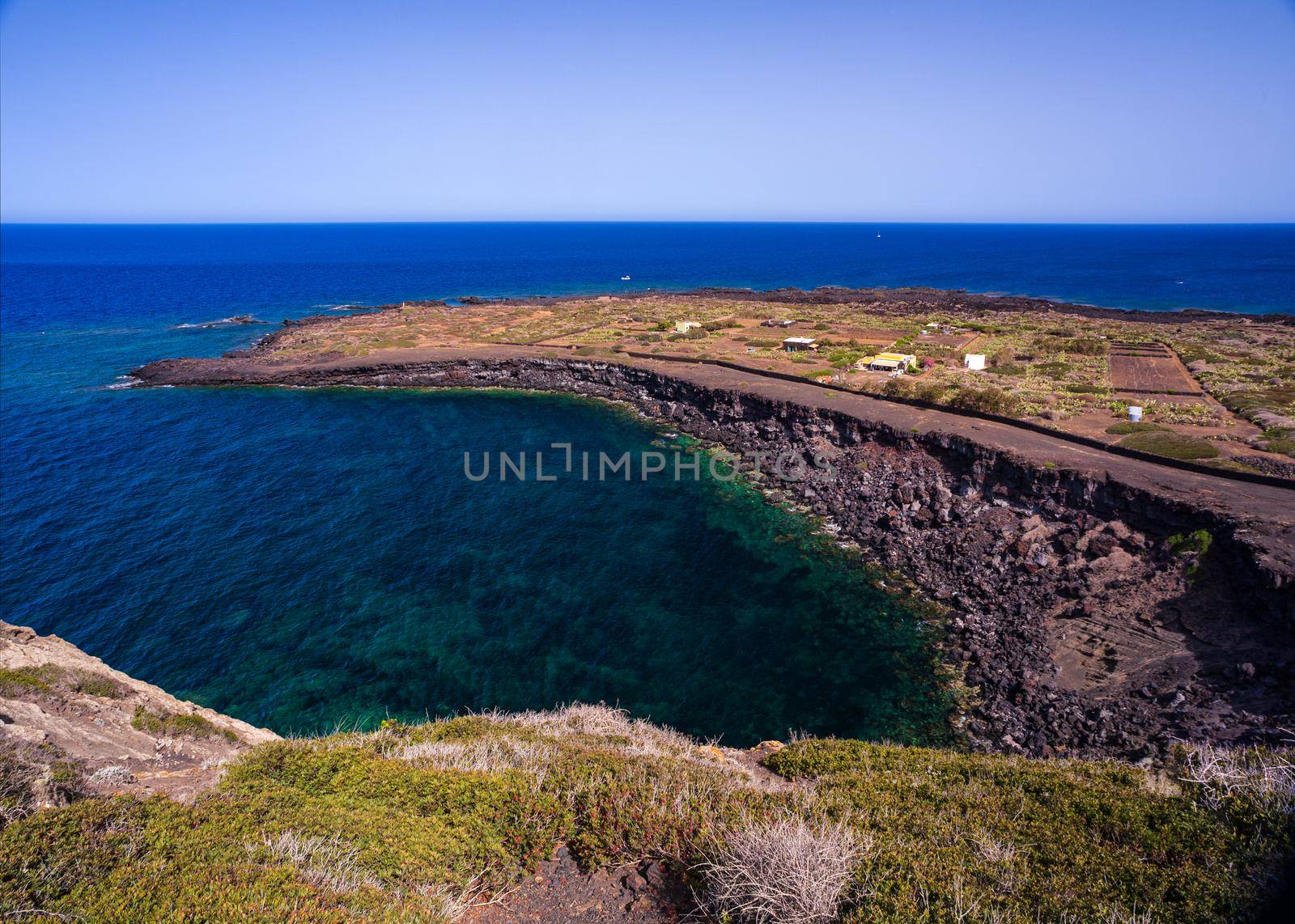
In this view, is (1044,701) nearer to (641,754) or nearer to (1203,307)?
(641,754)

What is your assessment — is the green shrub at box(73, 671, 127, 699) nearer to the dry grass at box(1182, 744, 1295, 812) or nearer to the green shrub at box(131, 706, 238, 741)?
the green shrub at box(131, 706, 238, 741)

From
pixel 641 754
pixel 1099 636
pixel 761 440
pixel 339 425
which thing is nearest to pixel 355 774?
pixel 641 754

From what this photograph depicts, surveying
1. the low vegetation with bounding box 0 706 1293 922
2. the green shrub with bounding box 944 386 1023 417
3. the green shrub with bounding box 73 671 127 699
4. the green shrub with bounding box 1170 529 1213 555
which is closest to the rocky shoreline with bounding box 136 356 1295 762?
the green shrub with bounding box 1170 529 1213 555

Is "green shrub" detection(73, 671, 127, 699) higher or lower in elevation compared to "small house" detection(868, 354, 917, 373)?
lower

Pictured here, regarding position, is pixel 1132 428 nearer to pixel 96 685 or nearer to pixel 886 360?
pixel 886 360

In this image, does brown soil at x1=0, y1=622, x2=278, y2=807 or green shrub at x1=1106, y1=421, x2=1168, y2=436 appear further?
green shrub at x1=1106, y1=421, x2=1168, y2=436

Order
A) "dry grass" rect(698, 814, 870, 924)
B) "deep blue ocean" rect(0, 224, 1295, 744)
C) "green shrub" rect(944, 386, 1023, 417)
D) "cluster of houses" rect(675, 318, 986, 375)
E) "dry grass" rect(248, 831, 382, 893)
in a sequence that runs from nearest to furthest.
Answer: "dry grass" rect(698, 814, 870, 924), "dry grass" rect(248, 831, 382, 893), "deep blue ocean" rect(0, 224, 1295, 744), "green shrub" rect(944, 386, 1023, 417), "cluster of houses" rect(675, 318, 986, 375)
